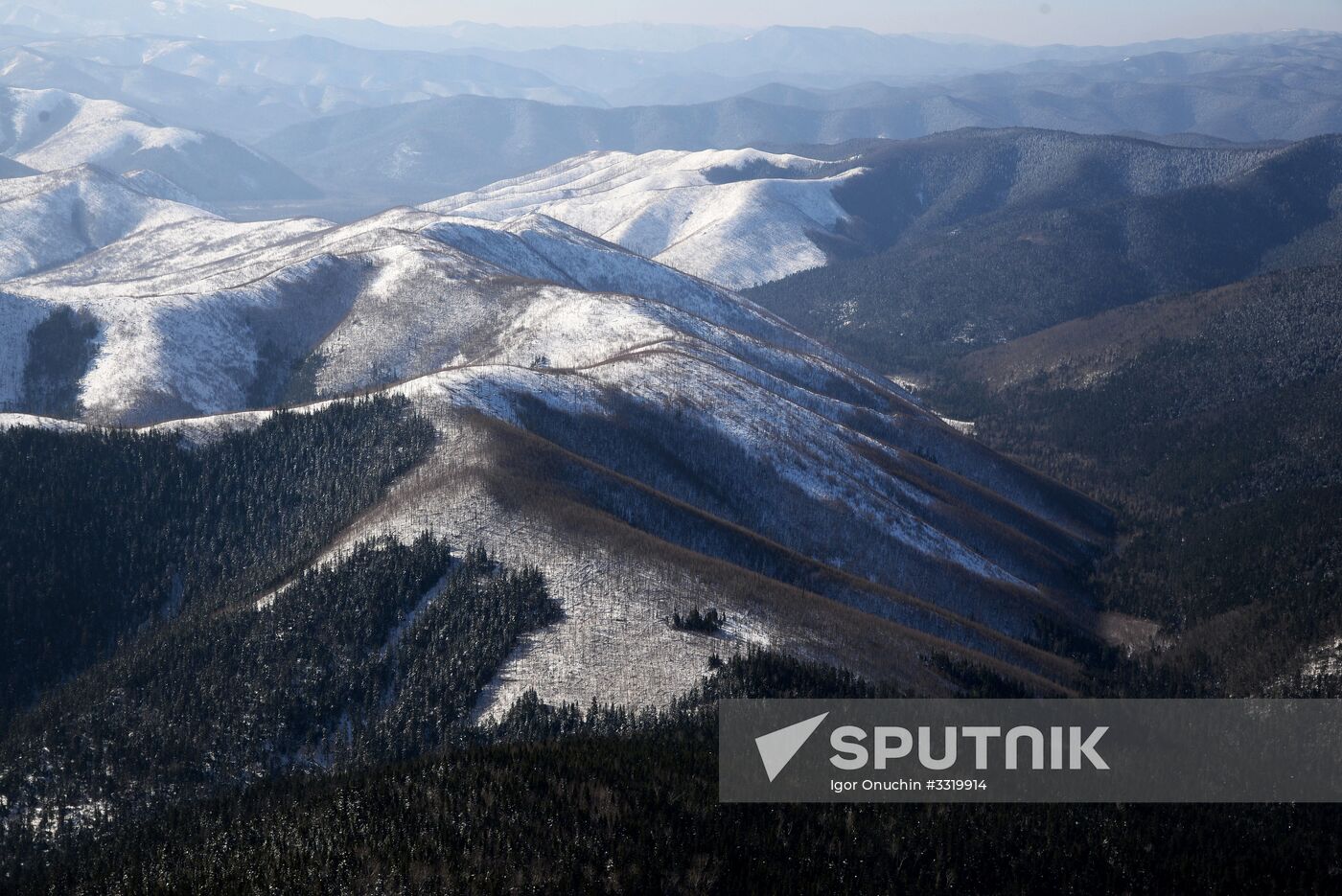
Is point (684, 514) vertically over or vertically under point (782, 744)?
under

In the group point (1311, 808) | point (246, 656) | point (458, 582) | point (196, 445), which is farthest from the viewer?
point (196, 445)

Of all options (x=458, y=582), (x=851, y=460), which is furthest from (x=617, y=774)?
(x=851, y=460)

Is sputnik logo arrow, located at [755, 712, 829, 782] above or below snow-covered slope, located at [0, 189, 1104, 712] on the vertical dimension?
above

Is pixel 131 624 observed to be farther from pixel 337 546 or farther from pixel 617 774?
pixel 617 774

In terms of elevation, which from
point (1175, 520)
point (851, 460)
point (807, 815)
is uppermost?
point (807, 815)

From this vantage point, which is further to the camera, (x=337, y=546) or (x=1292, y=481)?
(x=1292, y=481)

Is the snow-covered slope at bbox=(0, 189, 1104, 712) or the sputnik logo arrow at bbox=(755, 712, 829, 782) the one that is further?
the snow-covered slope at bbox=(0, 189, 1104, 712)

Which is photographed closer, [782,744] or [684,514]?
[782,744]

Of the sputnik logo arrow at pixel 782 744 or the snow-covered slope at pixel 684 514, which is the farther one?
the snow-covered slope at pixel 684 514
